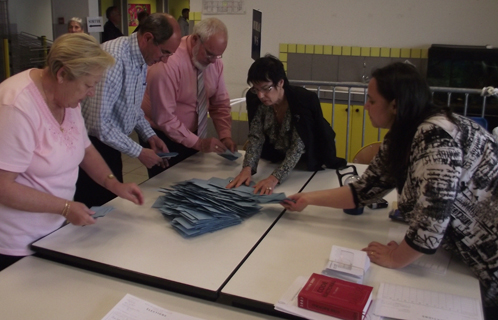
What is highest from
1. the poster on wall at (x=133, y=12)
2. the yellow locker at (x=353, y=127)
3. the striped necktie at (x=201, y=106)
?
the poster on wall at (x=133, y=12)

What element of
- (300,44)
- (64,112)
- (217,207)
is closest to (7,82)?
(64,112)

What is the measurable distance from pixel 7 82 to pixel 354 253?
4.24 feet

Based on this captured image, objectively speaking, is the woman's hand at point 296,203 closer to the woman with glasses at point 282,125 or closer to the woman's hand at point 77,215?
the woman with glasses at point 282,125

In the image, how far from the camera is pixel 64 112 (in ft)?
5.80

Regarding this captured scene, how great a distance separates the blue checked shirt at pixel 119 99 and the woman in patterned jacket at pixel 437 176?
124 cm

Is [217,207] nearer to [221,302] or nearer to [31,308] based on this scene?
[221,302]

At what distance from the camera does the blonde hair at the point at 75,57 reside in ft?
5.17

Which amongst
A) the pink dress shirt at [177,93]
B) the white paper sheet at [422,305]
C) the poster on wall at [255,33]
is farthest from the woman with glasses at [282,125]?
the white paper sheet at [422,305]

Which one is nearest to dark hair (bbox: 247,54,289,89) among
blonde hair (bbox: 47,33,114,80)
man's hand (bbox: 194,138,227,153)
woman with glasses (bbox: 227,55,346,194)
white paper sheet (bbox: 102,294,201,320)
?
woman with glasses (bbox: 227,55,346,194)

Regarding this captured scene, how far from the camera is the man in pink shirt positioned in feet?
8.82

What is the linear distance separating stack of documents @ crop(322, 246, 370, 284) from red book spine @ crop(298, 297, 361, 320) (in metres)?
0.22

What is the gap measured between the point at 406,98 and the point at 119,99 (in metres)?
1.43

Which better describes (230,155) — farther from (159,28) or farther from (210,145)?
(159,28)

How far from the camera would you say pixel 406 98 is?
1554mm
